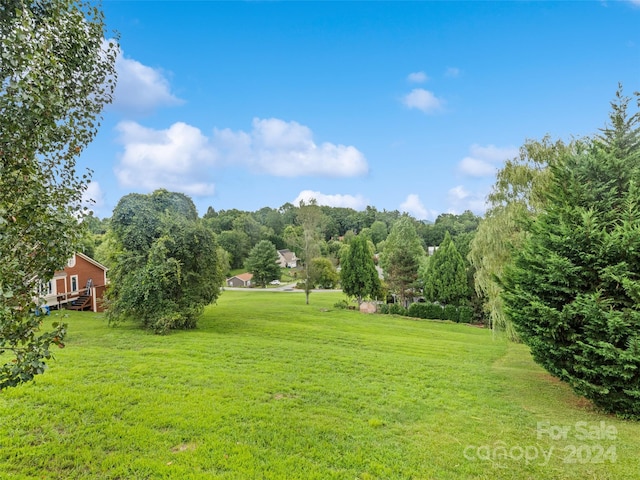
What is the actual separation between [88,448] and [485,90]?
18087 millimetres

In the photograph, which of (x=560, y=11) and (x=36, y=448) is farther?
(x=560, y=11)

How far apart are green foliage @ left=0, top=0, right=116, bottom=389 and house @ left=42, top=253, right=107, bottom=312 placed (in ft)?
59.9

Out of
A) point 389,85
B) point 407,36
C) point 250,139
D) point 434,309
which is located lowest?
point 434,309

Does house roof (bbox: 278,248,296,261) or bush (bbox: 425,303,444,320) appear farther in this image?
house roof (bbox: 278,248,296,261)

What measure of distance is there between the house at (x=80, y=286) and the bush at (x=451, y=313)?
80.0 ft

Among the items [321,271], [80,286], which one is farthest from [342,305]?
[80,286]

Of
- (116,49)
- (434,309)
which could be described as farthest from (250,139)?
(434,309)

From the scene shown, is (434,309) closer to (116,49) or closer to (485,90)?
(485,90)

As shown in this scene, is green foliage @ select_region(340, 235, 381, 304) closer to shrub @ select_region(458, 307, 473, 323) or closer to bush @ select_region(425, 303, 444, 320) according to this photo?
bush @ select_region(425, 303, 444, 320)

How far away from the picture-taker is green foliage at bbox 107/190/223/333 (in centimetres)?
1255

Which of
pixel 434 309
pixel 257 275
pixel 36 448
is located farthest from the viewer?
pixel 257 275

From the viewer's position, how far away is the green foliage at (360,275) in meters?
27.7

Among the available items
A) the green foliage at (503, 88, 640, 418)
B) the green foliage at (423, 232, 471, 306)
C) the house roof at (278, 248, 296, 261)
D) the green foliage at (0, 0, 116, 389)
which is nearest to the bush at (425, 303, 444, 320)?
the green foliage at (423, 232, 471, 306)

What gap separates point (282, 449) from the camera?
4.48 metres
